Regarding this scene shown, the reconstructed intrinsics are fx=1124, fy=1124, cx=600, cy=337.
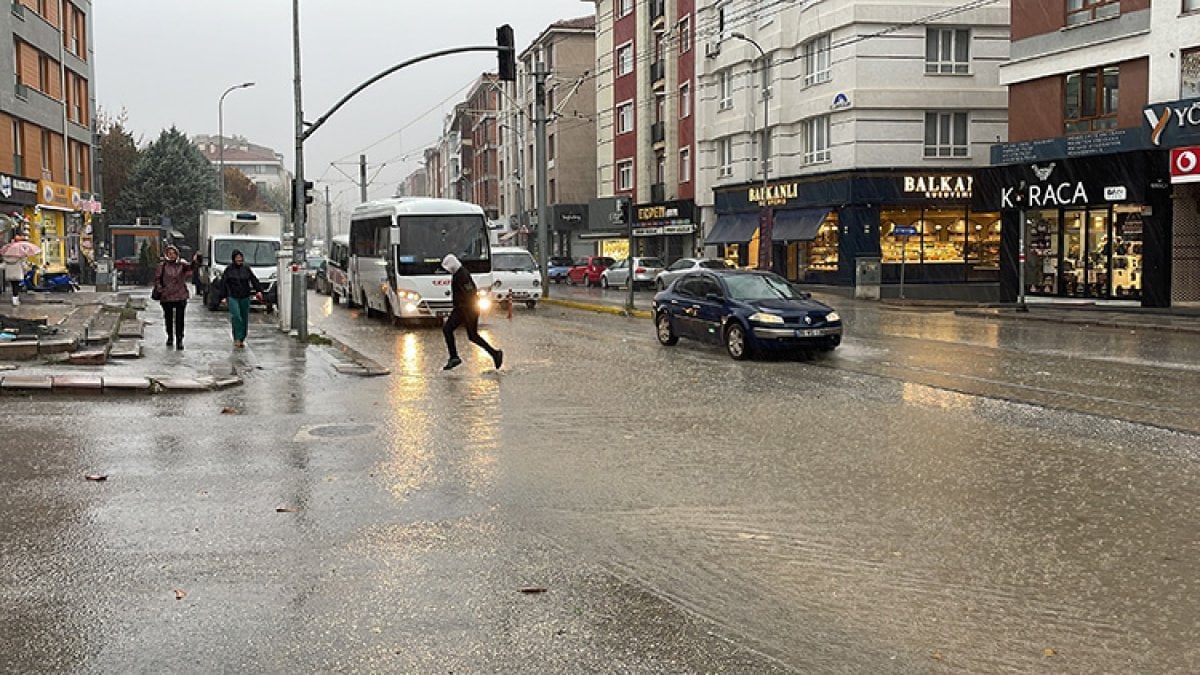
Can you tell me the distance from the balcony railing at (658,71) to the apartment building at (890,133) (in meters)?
11.2

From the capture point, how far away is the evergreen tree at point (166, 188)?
76.4m

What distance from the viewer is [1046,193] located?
3008 cm

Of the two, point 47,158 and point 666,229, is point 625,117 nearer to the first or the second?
point 666,229

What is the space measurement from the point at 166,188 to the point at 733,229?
46.3 meters

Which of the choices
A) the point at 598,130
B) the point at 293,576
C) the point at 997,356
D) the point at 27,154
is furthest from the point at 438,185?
the point at 293,576

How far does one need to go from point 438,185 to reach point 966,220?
4119 inches

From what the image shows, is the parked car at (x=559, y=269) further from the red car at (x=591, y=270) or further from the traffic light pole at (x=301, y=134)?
the traffic light pole at (x=301, y=134)

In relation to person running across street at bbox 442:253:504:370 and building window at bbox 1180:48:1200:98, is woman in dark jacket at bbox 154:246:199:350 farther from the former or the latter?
building window at bbox 1180:48:1200:98

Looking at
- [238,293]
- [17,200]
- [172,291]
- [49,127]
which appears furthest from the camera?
[49,127]

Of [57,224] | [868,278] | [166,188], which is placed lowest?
[868,278]

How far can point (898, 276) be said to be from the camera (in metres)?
40.9

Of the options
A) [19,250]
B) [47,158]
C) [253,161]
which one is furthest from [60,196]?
[253,161]

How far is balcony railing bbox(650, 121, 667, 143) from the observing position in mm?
55031

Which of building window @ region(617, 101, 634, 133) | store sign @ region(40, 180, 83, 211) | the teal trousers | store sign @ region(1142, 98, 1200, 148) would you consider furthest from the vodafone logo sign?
building window @ region(617, 101, 634, 133)
